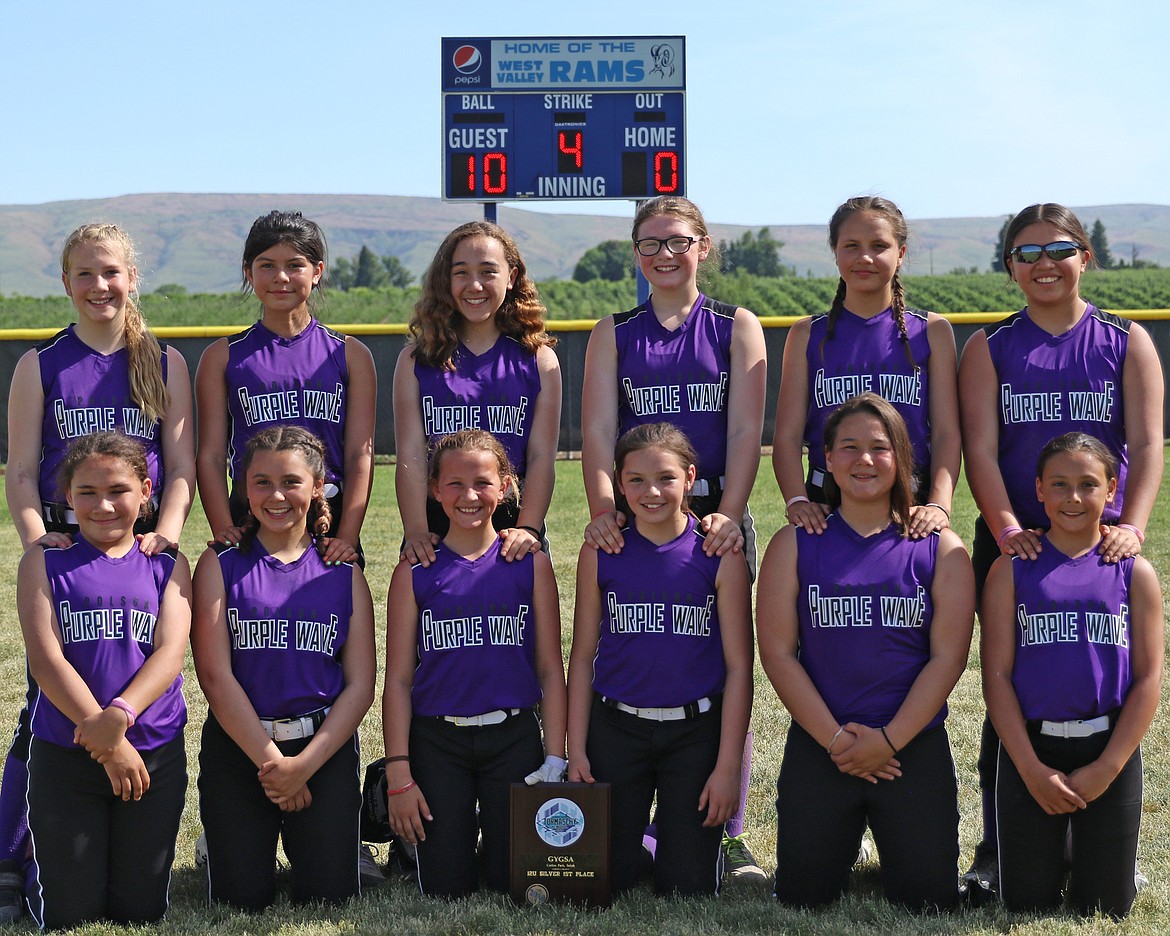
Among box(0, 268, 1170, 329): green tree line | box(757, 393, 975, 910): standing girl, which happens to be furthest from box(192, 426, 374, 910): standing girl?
box(0, 268, 1170, 329): green tree line

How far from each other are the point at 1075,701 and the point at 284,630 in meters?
2.16

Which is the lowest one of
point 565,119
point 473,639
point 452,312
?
point 473,639

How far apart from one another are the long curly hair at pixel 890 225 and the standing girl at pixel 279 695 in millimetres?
1583

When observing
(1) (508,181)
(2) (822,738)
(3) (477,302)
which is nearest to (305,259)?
(3) (477,302)

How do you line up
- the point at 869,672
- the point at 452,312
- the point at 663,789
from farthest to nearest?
the point at 452,312 < the point at 663,789 < the point at 869,672

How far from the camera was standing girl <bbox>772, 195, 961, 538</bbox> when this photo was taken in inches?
144

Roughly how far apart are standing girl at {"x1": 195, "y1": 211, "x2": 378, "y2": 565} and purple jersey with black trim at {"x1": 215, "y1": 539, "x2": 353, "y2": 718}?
24 cm

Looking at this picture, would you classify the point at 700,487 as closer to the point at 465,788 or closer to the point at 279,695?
the point at 465,788

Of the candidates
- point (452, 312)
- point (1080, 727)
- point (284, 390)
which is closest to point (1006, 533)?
point (1080, 727)

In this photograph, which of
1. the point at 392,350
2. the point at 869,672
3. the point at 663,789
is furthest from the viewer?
the point at 392,350

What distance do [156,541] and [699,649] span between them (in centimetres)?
156

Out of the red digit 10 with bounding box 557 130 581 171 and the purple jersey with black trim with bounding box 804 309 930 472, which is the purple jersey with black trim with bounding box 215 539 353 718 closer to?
the purple jersey with black trim with bounding box 804 309 930 472

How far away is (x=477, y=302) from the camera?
382cm

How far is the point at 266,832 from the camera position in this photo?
3473mm
